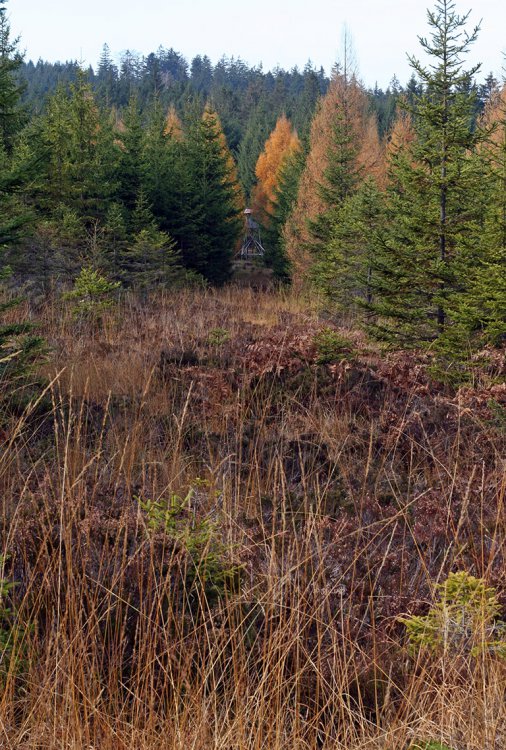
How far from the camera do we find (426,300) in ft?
31.7

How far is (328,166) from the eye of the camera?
832 inches

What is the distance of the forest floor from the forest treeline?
1080 mm

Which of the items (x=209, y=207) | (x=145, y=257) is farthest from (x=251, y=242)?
(x=145, y=257)

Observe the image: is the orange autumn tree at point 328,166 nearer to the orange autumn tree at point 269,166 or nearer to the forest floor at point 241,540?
the forest floor at point 241,540

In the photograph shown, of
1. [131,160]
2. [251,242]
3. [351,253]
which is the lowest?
[351,253]

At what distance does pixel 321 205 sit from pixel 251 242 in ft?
74.8

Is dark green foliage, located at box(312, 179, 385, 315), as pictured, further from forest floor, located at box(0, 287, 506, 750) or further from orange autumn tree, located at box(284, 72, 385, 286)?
forest floor, located at box(0, 287, 506, 750)

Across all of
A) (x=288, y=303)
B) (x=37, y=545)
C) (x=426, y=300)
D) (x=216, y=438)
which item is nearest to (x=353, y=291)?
(x=288, y=303)

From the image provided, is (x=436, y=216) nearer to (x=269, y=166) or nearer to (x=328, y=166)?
(x=328, y=166)

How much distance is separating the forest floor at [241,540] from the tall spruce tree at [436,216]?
3.03 feet

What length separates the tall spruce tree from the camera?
9266 mm

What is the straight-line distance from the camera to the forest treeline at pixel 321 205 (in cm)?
884

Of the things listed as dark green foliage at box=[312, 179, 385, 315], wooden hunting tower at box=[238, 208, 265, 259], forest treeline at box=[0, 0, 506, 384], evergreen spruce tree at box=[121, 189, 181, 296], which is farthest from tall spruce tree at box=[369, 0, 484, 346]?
wooden hunting tower at box=[238, 208, 265, 259]

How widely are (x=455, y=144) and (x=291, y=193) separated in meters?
22.1
